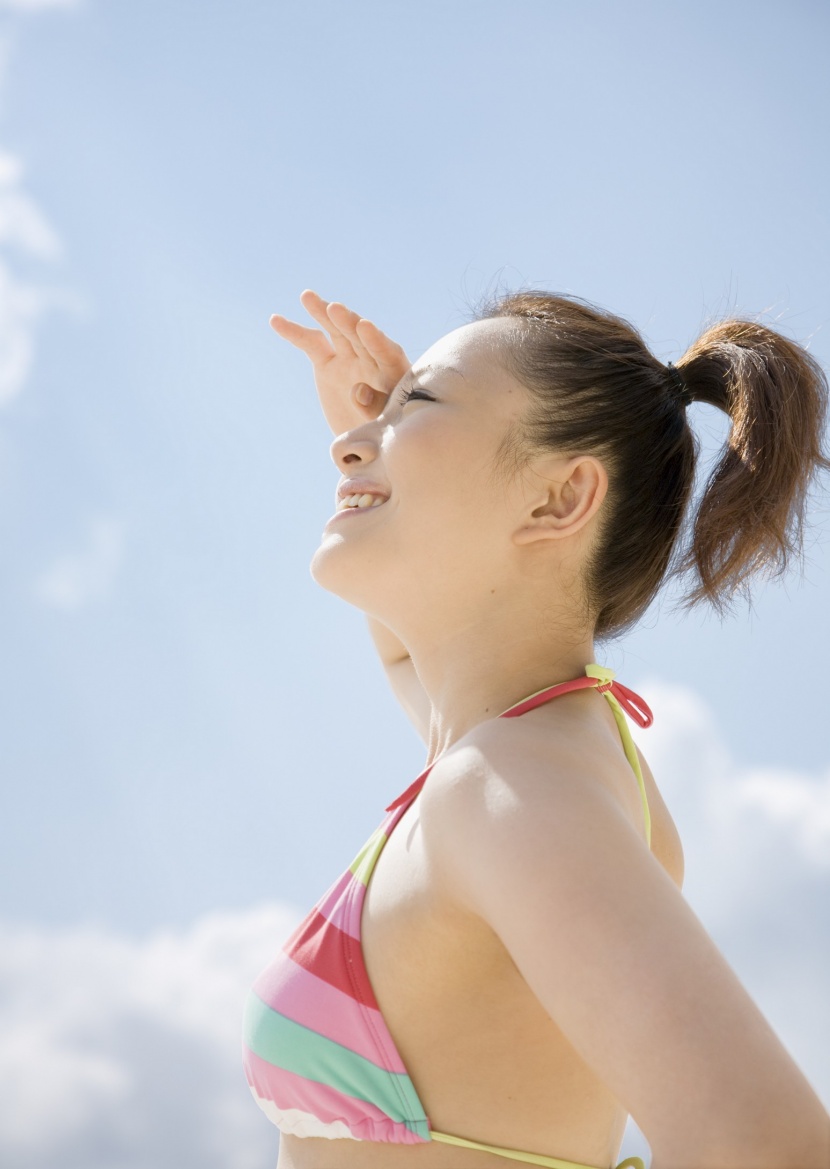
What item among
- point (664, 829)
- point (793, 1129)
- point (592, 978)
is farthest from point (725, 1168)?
point (664, 829)

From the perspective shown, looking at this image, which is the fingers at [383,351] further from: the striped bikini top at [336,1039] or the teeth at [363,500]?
the striped bikini top at [336,1039]

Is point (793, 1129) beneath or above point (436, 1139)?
beneath

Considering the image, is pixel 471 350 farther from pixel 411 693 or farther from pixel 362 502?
pixel 411 693

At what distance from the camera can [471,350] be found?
217 centimetres

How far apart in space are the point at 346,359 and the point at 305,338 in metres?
0.15

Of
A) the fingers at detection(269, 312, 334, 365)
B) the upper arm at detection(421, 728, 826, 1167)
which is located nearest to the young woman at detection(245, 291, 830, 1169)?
the upper arm at detection(421, 728, 826, 1167)

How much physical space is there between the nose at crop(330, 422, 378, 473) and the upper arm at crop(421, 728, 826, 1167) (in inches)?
36.2

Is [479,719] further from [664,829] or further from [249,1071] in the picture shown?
[249,1071]

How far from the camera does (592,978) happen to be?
1185mm

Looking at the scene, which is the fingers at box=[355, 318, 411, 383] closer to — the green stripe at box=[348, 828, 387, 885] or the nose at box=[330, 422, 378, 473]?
the nose at box=[330, 422, 378, 473]

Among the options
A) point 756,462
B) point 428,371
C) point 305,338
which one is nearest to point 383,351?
point 305,338

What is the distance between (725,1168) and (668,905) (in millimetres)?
257

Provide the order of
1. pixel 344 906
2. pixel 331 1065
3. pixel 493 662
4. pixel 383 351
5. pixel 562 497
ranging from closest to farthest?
pixel 331 1065
pixel 344 906
pixel 493 662
pixel 562 497
pixel 383 351

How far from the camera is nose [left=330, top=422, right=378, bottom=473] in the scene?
220cm
